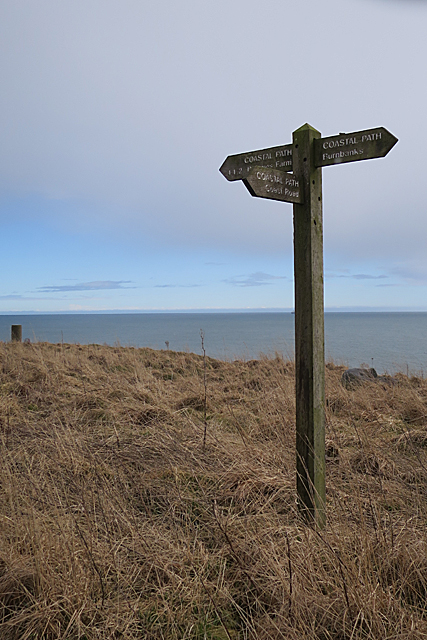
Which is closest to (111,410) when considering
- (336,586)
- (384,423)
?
(384,423)

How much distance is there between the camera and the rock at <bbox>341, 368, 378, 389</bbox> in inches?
340

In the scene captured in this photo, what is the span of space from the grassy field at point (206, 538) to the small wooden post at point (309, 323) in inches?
10.8

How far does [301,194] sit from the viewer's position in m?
3.17

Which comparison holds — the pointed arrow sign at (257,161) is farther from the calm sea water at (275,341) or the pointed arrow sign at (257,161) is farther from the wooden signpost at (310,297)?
the calm sea water at (275,341)

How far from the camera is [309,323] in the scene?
314 centimetres

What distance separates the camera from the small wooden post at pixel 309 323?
315 centimetres

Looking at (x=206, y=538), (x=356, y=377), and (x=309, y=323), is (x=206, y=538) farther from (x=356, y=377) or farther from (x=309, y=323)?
(x=356, y=377)

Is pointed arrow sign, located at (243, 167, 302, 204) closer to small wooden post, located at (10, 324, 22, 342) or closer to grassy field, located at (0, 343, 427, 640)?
grassy field, located at (0, 343, 427, 640)

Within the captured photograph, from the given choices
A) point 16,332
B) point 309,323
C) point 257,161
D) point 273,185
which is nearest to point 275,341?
point 16,332

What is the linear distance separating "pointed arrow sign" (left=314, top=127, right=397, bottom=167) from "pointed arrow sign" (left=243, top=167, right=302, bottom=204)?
0.85 ft

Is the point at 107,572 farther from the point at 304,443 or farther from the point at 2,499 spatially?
the point at 304,443

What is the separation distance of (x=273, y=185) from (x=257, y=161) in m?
0.61

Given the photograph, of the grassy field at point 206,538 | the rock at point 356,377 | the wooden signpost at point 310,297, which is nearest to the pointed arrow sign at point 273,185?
the wooden signpost at point 310,297

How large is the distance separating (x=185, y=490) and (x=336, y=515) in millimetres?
1230
